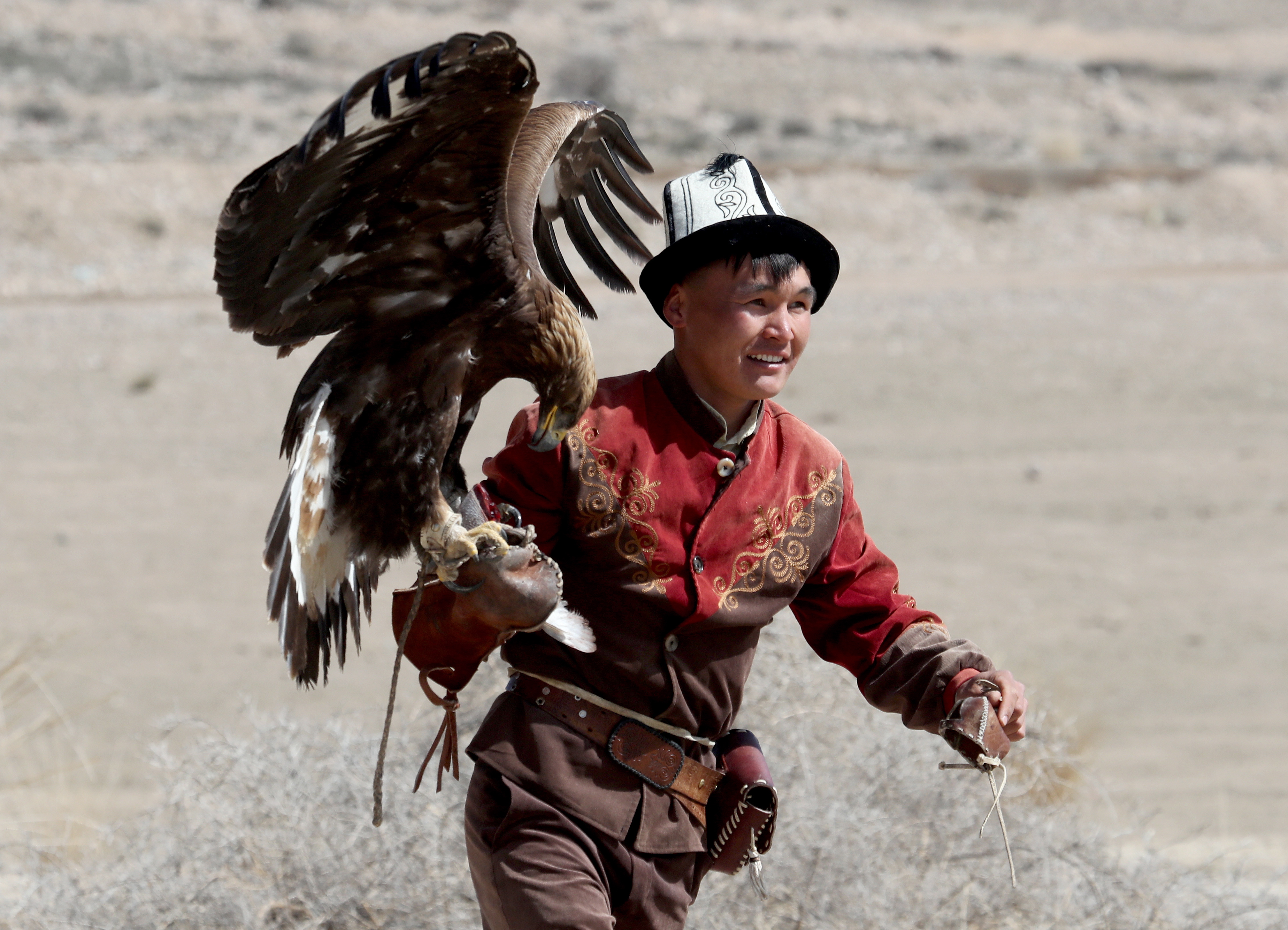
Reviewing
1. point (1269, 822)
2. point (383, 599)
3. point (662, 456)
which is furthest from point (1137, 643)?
point (662, 456)

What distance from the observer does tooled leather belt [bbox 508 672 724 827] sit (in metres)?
2.56

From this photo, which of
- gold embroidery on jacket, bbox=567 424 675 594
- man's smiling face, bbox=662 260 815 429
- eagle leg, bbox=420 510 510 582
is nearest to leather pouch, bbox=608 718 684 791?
gold embroidery on jacket, bbox=567 424 675 594

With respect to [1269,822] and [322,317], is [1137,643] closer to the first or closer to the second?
[1269,822]

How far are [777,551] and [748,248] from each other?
0.54m

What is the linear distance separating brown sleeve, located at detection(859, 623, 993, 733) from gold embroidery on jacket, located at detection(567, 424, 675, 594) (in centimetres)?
48

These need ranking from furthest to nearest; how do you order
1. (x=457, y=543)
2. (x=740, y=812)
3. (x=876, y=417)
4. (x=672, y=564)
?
(x=876, y=417), (x=740, y=812), (x=672, y=564), (x=457, y=543)

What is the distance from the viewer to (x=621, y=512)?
2566 mm

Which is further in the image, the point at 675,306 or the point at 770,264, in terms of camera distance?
the point at 675,306

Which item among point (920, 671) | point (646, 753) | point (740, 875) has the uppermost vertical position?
point (920, 671)

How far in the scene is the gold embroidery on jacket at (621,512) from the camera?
8.40 ft

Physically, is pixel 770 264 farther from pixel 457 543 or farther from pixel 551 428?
pixel 457 543

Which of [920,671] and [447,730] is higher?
[920,671]

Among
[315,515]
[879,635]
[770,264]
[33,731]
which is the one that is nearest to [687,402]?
[770,264]

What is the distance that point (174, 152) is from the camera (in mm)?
22344
